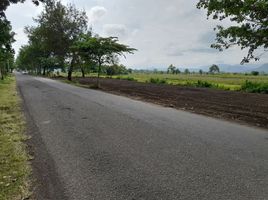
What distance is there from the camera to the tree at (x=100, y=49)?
98.3ft

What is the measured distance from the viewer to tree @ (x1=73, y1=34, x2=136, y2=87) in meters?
30.0

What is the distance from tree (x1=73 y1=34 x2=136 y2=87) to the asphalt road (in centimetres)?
1997

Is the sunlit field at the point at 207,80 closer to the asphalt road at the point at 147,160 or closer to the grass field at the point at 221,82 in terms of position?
the grass field at the point at 221,82

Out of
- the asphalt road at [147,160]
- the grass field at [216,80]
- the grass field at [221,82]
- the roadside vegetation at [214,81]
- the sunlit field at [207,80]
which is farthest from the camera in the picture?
the grass field at [216,80]

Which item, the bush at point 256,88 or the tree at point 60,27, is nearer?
the bush at point 256,88

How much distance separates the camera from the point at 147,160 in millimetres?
6309

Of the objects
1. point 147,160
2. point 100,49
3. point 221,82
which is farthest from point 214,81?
point 147,160

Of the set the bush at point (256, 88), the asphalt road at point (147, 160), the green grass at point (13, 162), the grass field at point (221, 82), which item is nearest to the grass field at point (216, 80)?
the grass field at point (221, 82)

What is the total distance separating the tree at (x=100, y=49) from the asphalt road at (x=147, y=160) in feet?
65.5

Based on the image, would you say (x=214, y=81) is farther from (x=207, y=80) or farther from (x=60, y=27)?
(x=60, y=27)

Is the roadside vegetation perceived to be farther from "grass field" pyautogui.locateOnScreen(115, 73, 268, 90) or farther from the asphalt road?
the asphalt road

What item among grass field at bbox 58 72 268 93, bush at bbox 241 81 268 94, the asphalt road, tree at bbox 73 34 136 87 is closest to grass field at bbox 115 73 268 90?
grass field at bbox 58 72 268 93

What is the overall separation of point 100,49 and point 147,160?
2458 cm

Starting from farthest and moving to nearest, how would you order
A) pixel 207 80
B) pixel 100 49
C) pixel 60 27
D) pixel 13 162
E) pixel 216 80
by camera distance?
pixel 216 80 → pixel 207 80 → pixel 60 27 → pixel 100 49 → pixel 13 162
